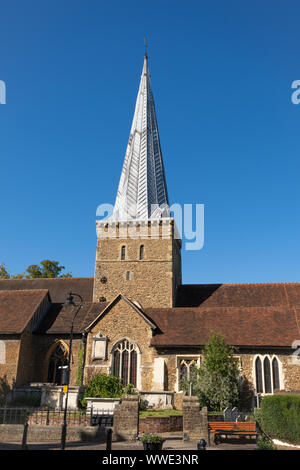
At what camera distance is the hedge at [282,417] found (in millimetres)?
13078

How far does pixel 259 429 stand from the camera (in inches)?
593

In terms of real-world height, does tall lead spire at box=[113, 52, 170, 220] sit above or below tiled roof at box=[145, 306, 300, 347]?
above

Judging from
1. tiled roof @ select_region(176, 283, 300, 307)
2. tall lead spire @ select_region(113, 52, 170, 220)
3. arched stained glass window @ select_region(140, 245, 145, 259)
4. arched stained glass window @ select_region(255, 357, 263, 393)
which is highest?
tall lead spire @ select_region(113, 52, 170, 220)

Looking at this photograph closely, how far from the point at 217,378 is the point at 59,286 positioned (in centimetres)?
1847

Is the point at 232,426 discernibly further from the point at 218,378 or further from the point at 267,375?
the point at 267,375

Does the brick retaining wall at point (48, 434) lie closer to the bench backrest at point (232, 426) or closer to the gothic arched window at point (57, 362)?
the bench backrest at point (232, 426)

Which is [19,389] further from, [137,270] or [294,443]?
[294,443]

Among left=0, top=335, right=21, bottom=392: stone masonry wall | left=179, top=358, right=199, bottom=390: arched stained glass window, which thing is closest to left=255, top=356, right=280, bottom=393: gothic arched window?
left=179, top=358, right=199, bottom=390: arched stained glass window

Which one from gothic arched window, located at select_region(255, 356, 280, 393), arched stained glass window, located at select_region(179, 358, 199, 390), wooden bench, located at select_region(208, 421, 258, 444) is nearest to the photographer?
wooden bench, located at select_region(208, 421, 258, 444)

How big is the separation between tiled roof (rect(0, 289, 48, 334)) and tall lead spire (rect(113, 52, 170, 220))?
34.1ft

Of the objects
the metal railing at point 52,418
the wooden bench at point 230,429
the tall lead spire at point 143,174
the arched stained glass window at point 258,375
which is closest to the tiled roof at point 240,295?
the tall lead spire at point 143,174

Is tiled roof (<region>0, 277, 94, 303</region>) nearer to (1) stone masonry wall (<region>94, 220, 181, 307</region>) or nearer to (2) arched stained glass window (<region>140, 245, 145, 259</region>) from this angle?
(1) stone masonry wall (<region>94, 220, 181, 307</region>)

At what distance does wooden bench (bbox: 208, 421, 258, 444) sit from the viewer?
46.4ft
